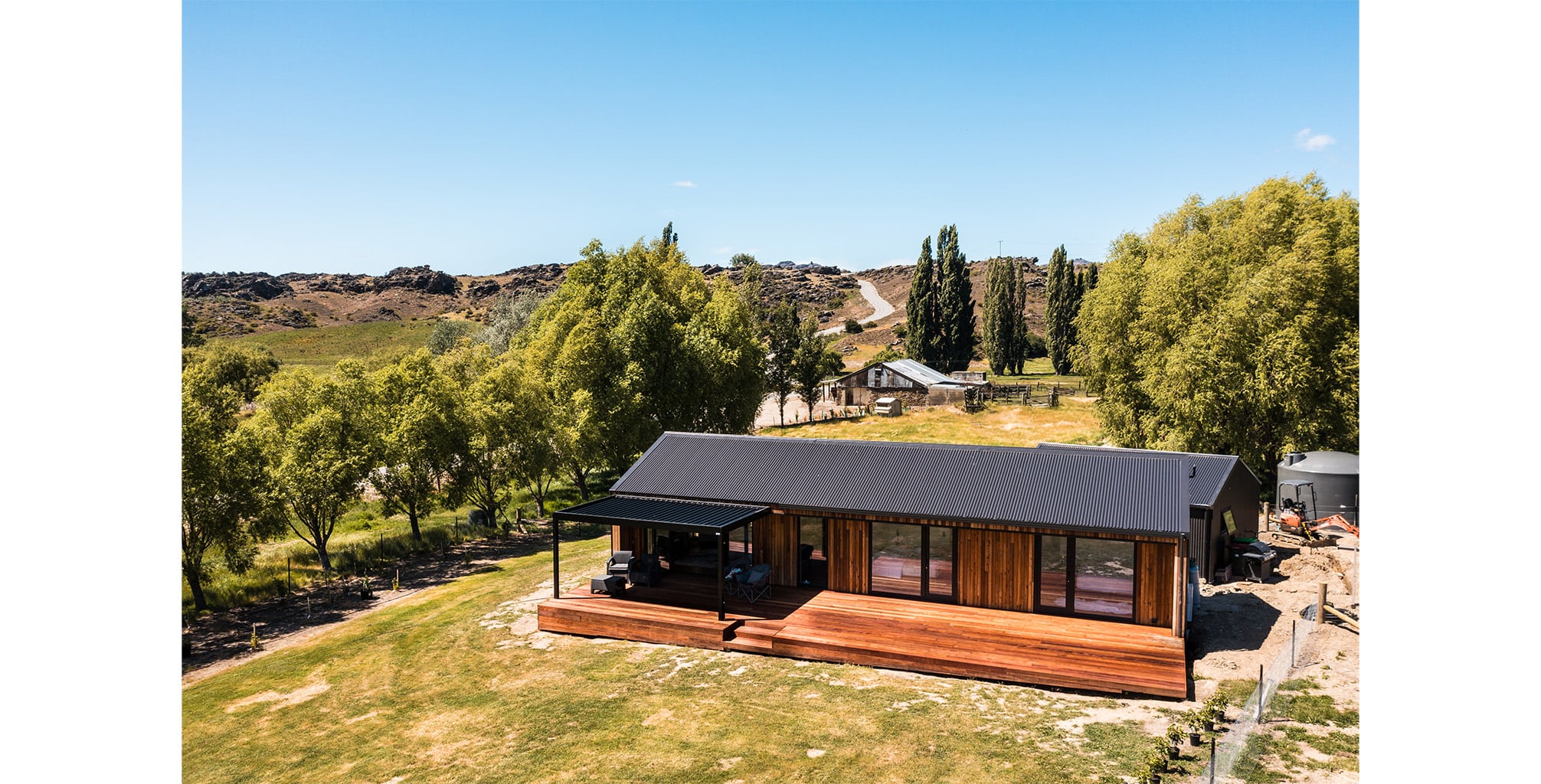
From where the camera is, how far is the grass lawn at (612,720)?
10711 mm

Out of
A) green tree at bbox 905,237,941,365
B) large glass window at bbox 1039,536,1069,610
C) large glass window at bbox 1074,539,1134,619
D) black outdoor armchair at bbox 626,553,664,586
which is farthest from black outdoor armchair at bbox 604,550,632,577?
green tree at bbox 905,237,941,365

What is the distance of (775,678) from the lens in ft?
45.0

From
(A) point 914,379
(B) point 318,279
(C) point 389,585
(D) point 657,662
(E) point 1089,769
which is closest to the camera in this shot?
(E) point 1089,769

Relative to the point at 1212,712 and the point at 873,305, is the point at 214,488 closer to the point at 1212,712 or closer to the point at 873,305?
the point at 1212,712

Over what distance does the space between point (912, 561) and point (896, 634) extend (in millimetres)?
1981

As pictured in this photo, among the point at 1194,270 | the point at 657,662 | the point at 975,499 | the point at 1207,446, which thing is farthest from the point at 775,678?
the point at 1194,270

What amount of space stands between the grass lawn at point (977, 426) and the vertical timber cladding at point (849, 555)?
24145mm

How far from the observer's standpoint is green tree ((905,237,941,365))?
72688 mm

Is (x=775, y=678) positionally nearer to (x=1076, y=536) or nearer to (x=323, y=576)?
(x=1076, y=536)

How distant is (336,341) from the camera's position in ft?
328

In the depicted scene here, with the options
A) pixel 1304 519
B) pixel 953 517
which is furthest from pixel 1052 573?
pixel 1304 519

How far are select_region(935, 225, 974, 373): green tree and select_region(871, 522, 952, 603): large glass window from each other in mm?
58525

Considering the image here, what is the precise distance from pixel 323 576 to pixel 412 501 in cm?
319

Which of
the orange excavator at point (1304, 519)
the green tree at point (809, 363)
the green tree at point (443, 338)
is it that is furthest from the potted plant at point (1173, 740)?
the green tree at point (443, 338)
